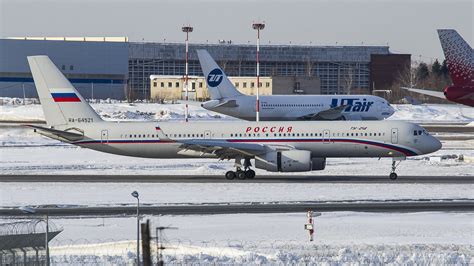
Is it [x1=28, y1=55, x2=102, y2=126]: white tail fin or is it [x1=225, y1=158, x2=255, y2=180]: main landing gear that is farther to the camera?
[x1=28, y1=55, x2=102, y2=126]: white tail fin

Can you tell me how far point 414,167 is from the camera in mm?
48531

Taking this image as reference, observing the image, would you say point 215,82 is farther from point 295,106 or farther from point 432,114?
point 432,114

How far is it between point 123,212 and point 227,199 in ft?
17.1

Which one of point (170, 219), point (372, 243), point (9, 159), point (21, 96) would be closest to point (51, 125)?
point (9, 159)

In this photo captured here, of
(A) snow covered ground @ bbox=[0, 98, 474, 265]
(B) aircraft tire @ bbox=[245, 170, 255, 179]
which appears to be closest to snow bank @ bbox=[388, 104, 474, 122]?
(A) snow covered ground @ bbox=[0, 98, 474, 265]

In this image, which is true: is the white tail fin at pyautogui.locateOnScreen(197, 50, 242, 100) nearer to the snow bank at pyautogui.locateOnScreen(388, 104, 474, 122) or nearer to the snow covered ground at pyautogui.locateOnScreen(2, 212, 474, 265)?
the snow bank at pyautogui.locateOnScreen(388, 104, 474, 122)

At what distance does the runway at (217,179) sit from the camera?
4103 centimetres

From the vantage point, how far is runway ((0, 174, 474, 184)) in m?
41.0

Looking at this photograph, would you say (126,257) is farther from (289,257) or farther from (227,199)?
(227,199)

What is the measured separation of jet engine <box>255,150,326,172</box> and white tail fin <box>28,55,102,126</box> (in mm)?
9869

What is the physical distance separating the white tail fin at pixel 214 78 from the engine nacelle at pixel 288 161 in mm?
36835

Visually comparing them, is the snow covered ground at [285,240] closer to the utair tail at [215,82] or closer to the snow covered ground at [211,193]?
the snow covered ground at [211,193]

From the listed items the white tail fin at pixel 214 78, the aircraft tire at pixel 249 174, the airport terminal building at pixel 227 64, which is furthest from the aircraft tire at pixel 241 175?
the airport terminal building at pixel 227 64

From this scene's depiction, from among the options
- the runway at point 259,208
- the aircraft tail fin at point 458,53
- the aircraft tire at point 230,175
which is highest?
the aircraft tail fin at point 458,53
